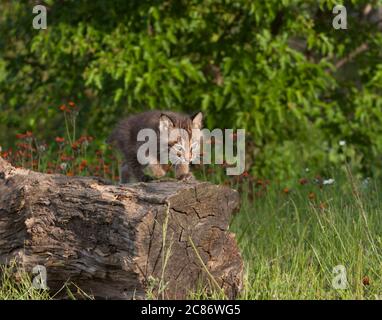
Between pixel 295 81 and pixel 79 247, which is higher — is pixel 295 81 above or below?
above

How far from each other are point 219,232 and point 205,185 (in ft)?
1.18

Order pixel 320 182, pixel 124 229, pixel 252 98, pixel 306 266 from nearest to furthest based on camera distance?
pixel 124 229
pixel 306 266
pixel 320 182
pixel 252 98

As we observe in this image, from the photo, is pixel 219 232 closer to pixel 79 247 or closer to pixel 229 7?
pixel 79 247

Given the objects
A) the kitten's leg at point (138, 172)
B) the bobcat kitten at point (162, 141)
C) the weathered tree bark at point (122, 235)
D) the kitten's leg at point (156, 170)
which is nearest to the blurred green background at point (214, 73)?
the bobcat kitten at point (162, 141)

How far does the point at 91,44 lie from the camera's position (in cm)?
934

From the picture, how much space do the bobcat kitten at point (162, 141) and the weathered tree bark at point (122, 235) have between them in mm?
1238

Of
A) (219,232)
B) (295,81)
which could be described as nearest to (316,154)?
(295,81)

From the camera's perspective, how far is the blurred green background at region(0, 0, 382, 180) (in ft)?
29.8

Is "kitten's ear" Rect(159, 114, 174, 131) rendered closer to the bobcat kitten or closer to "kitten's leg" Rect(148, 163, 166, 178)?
the bobcat kitten

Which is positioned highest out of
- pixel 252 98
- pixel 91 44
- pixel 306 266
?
pixel 91 44

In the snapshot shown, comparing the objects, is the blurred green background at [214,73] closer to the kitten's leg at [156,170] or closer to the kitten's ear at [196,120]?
the kitten's ear at [196,120]

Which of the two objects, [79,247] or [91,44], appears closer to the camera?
[79,247]

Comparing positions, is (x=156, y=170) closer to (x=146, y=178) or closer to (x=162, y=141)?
(x=146, y=178)

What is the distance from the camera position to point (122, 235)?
5.02 meters
